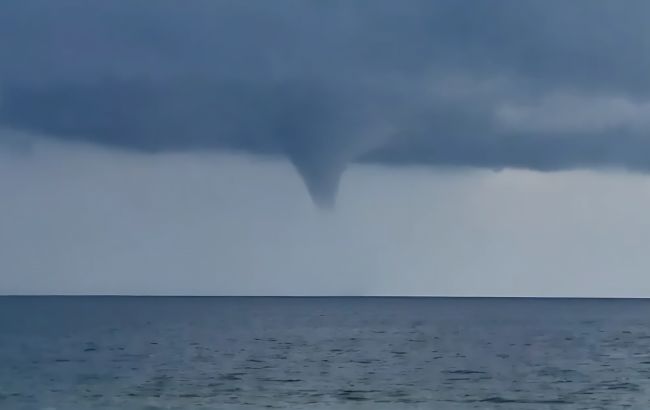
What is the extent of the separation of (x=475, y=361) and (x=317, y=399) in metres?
32.1

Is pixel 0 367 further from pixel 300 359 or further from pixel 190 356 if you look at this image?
pixel 300 359

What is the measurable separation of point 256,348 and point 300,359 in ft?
50.2

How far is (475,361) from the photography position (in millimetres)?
82625

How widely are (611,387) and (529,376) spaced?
851 cm

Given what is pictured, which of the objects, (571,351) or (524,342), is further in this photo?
(524,342)

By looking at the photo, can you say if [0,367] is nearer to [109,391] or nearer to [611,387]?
[109,391]

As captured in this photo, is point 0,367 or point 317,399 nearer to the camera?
point 317,399

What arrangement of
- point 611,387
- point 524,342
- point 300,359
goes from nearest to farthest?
point 611,387 < point 300,359 < point 524,342

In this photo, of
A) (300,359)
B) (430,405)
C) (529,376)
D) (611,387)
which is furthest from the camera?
(300,359)

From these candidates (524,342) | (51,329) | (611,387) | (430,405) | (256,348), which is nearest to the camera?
(430,405)

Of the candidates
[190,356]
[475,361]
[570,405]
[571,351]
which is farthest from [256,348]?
[570,405]

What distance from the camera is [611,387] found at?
61844 mm

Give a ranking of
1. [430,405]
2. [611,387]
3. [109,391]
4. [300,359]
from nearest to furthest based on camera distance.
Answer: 1. [430,405]
2. [109,391]
3. [611,387]
4. [300,359]

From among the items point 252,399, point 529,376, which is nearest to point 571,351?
point 529,376
